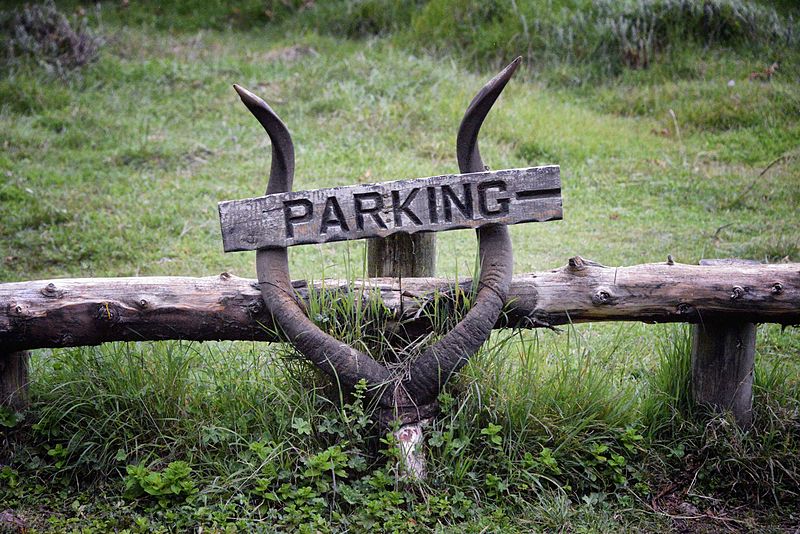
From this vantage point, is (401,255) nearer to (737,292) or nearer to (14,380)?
(737,292)

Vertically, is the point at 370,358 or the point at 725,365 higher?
the point at 370,358

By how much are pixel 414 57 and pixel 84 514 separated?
8.30 metres

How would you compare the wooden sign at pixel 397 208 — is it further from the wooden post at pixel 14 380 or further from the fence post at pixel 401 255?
the wooden post at pixel 14 380

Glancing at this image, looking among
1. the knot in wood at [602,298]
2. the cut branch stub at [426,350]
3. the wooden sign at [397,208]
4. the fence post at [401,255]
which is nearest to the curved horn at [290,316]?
the cut branch stub at [426,350]

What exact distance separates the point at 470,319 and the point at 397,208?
2.08 ft

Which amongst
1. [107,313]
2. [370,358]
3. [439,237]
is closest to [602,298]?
[370,358]

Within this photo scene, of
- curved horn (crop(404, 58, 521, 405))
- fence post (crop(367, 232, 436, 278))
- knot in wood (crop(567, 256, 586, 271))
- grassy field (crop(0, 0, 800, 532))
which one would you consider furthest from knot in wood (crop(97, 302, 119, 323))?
knot in wood (crop(567, 256, 586, 271))

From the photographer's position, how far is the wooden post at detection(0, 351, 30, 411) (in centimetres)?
398

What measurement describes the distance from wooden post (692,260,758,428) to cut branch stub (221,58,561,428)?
1.05 metres

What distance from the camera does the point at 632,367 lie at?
4691 millimetres

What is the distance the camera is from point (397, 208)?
3.81m

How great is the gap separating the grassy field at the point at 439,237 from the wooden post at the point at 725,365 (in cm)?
10

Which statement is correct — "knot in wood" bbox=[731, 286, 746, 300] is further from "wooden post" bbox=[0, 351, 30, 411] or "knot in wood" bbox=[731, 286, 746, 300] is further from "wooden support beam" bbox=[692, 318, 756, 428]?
"wooden post" bbox=[0, 351, 30, 411]

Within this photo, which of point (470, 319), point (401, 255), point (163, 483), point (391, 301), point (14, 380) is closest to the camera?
point (163, 483)
